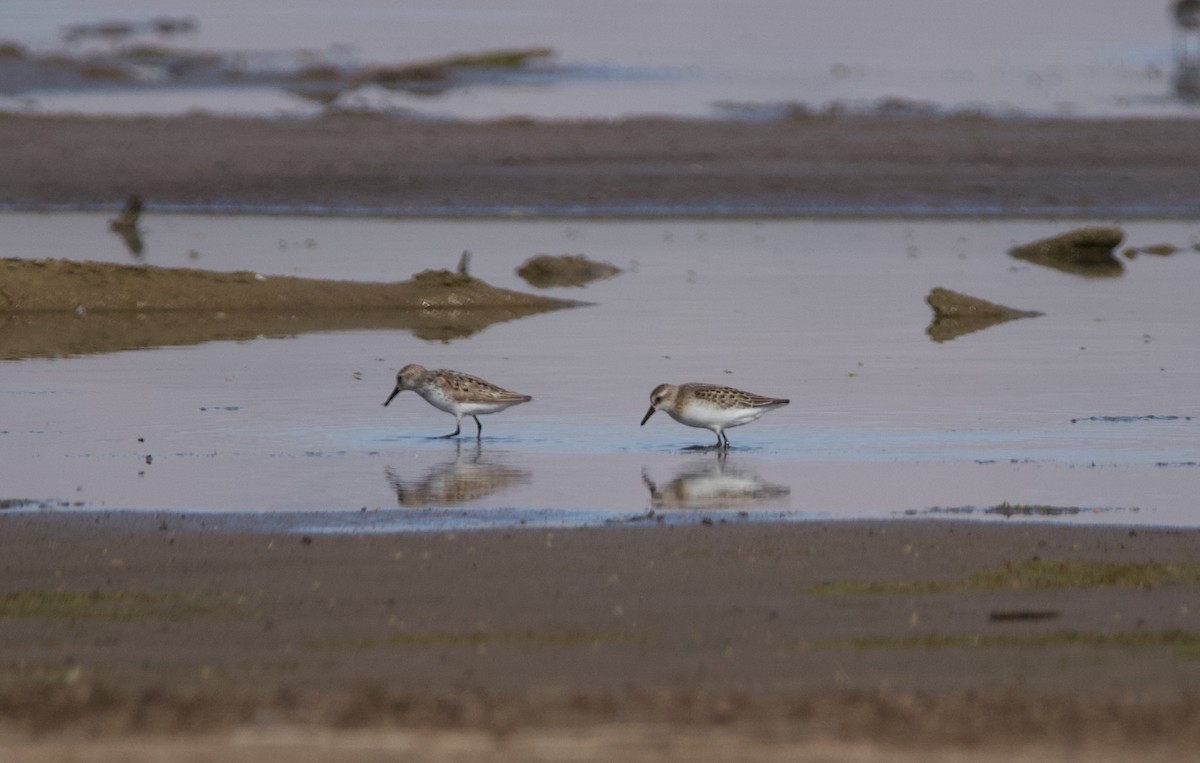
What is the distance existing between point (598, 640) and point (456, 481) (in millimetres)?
3837

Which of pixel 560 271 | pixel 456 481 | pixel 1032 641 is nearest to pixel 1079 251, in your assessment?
pixel 560 271

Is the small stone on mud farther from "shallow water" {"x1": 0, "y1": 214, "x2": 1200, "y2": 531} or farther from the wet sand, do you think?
the wet sand

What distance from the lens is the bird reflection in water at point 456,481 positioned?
11.2 m

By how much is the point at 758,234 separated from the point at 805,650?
1814cm

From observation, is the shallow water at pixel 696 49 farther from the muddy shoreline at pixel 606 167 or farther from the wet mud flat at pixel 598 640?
the wet mud flat at pixel 598 640

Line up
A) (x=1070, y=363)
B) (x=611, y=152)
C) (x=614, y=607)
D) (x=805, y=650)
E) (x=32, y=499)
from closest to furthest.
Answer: (x=805, y=650)
(x=614, y=607)
(x=32, y=499)
(x=1070, y=363)
(x=611, y=152)

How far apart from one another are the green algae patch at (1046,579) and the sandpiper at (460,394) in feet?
15.7

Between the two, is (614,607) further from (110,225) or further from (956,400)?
(110,225)

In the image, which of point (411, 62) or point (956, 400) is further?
point (411, 62)

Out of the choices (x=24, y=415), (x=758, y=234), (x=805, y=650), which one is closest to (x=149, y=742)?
(x=805, y=650)

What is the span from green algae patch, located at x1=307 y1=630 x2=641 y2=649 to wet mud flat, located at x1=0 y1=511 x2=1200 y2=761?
0.05 ft

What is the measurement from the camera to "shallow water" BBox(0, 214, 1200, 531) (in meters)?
11.2

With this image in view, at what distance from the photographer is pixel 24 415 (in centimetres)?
1392

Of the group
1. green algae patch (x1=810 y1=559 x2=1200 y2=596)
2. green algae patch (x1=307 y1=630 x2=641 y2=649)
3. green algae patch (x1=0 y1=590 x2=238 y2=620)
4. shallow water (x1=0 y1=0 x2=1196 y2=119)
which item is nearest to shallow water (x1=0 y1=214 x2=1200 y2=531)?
green algae patch (x1=810 y1=559 x2=1200 y2=596)
